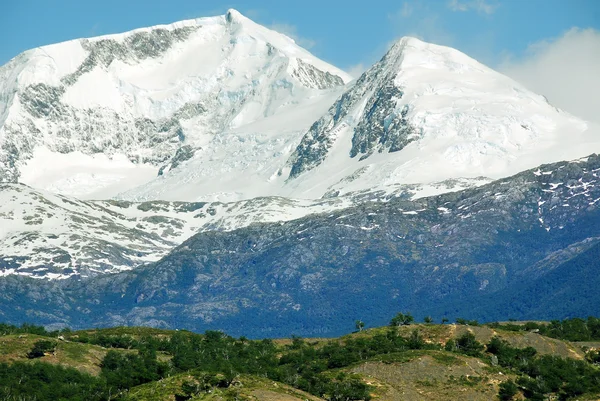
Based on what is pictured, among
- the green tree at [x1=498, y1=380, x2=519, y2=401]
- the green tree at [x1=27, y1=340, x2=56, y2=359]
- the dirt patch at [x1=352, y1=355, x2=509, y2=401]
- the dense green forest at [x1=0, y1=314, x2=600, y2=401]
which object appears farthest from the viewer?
the green tree at [x1=27, y1=340, x2=56, y2=359]

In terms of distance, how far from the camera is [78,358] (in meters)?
200

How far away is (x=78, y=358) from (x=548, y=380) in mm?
70203

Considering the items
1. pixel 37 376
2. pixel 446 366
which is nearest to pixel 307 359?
pixel 446 366

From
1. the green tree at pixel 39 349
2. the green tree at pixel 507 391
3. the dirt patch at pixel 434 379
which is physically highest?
the green tree at pixel 39 349

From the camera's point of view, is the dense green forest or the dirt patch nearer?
the dense green forest

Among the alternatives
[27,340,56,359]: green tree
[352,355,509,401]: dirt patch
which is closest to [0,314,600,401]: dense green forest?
[27,340,56,359]: green tree

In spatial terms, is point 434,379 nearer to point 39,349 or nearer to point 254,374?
point 254,374

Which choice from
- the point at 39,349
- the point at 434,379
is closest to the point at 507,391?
the point at 434,379

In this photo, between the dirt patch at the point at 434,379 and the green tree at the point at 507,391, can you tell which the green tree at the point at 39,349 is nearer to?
the dirt patch at the point at 434,379

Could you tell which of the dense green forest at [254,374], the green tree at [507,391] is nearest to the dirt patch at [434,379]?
the green tree at [507,391]

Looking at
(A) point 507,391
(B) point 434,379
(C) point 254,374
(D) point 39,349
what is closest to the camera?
(A) point 507,391

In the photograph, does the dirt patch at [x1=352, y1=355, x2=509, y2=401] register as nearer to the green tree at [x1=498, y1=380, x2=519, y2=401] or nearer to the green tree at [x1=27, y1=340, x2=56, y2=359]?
the green tree at [x1=498, y1=380, x2=519, y2=401]

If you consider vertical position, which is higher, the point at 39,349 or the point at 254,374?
the point at 39,349

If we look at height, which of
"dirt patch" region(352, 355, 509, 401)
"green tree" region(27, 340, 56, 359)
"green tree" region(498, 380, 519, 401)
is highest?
"green tree" region(27, 340, 56, 359)
